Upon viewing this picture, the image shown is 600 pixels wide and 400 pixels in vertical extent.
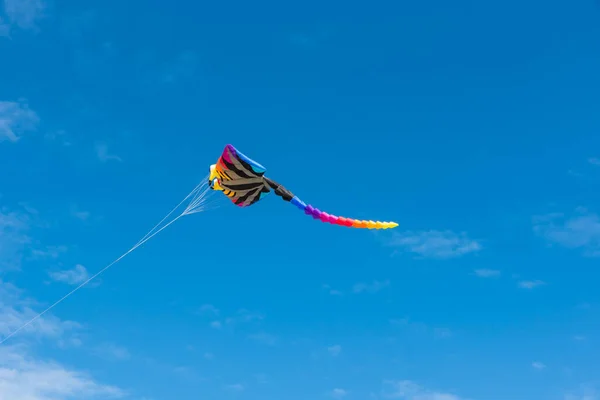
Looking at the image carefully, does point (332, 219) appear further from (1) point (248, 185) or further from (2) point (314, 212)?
(1) point (248, 185)

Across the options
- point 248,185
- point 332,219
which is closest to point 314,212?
point 332,219

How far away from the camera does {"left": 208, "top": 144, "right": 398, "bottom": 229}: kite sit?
42281 millimetres

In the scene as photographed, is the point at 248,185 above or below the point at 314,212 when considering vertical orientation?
above

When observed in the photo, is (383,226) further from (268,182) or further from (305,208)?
(268,182)

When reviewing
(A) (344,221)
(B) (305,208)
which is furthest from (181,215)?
(A) (344,221)

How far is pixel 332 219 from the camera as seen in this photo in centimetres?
4453

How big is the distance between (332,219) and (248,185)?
6189 millimetres

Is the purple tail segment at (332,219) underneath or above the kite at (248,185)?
underneath

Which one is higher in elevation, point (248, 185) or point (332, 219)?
point (248, 185)

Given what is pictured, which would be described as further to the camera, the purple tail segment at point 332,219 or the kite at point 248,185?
the purple tail segment at point 332,219

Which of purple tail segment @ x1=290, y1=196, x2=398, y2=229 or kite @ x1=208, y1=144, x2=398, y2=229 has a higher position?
kite @ x1=208, y1=144, x2=398, y2=229

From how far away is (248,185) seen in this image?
43688 millimetres

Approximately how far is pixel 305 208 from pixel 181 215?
842 centimetres

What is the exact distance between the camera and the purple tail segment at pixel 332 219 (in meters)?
44.2
